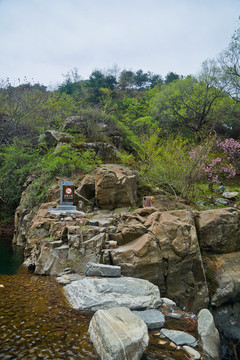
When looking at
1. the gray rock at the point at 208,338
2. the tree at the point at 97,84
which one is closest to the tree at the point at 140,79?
the tree at the point at 97,84

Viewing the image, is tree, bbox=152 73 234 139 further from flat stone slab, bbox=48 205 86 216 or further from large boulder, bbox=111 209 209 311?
large boulder, bbox=111 209 209 311

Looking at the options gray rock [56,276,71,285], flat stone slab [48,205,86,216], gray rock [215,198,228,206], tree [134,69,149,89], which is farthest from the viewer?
tree [134,69,149,89]

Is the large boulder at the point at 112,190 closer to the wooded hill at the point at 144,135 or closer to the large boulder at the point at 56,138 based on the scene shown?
the wooded hill at the point at 144,135

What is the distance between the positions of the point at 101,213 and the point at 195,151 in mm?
5811

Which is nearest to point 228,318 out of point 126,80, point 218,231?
point 218,231

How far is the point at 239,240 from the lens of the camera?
8.55 m

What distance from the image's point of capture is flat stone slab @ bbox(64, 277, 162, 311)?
14.0 feet

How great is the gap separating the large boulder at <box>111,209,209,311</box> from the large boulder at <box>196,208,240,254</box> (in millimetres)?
811

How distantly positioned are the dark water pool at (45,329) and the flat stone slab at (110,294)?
0.64 ft

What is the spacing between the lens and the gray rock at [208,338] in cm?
325

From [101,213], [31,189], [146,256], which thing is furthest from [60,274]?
[31,189]

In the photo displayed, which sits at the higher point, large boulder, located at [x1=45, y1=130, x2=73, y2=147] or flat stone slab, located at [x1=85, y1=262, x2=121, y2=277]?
large boulder, located at [x1=45, y1=130, x2=73, y2=147]

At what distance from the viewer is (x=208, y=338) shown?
344 centimetres

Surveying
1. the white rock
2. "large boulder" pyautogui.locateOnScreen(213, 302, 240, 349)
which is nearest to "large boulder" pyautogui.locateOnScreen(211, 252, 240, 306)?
"large boulder" pyautogui.locateOnScreen(213, 302, 240, 349)
